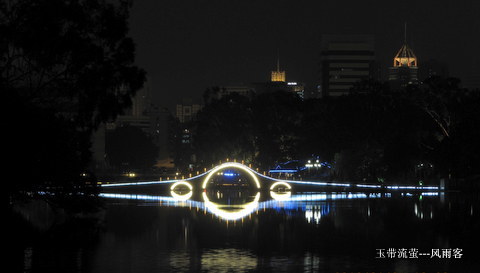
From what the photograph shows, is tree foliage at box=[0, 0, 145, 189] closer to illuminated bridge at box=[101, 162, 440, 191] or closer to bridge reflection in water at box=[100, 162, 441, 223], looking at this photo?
bridge reflection in water at box=[100, 162, 441, 223]

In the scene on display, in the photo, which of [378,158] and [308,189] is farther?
[378,158]

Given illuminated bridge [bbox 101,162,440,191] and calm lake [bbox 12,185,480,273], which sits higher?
illuminated bridge [bbox 101,162,440,191]

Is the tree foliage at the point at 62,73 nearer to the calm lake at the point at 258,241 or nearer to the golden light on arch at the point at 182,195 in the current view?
the calm lake at the point at 258,241

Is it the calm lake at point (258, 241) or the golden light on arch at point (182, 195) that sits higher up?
the golden light on arch at point (182, 195)

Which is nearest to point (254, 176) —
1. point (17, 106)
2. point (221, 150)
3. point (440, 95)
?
point (440, 95)

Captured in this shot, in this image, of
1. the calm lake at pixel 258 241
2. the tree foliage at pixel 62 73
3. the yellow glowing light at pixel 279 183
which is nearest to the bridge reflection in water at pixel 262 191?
the yellow glowing light at pixel 279 183

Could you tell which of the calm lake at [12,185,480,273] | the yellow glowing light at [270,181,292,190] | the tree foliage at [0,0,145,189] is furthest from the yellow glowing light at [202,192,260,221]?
the yellow glowing light at [270,181,292,190]

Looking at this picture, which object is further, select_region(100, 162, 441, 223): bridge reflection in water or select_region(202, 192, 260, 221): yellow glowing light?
select_region(100, 162, 441, 223): bridge reflection in water

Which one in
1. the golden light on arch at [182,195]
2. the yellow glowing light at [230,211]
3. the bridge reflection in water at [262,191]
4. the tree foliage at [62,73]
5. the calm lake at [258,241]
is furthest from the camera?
the bridge reflection in water at [262,191]

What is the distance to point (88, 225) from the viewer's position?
48156 mm

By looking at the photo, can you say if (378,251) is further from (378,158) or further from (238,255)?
(378,158)

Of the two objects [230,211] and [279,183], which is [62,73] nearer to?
[230,211]

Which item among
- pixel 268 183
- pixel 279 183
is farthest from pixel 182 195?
pixel 268 183

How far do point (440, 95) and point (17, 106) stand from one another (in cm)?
7183
